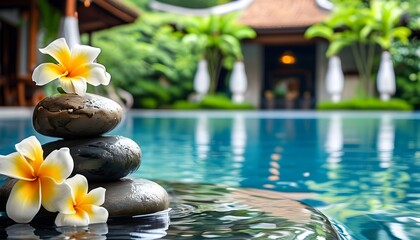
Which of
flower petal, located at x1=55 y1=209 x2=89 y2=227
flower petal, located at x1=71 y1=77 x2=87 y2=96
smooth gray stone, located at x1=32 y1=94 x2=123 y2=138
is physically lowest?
flower petal, located at x1=55 y1=209 x2=89 y2=227

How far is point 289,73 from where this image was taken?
26.5m

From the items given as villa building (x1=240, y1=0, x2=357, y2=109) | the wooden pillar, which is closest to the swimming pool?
the wooden pillar

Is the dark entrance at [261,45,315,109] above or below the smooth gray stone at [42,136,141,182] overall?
above

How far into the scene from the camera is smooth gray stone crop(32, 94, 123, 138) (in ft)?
8.01

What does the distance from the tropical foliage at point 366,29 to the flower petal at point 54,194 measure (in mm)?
19741

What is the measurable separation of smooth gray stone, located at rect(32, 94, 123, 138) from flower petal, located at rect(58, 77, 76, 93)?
4 cm

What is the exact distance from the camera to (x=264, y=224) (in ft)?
7.25

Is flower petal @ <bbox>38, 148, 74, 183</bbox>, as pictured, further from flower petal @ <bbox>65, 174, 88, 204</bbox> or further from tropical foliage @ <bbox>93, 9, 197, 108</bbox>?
tropical foliage @ <bbox>93, 9, 197, 108</bbox>

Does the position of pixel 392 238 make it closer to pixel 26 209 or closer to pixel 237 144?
pixel 26 209

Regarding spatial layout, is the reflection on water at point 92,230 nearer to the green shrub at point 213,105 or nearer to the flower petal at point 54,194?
the flower petal at point 54,194

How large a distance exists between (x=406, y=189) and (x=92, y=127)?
1871 mm

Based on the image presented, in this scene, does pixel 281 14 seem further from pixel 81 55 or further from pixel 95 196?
pixel 95 196

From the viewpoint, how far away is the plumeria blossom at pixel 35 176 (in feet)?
6.63

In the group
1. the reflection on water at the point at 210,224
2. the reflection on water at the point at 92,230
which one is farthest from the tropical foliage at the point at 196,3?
the reflection on water at the point at 92,230
